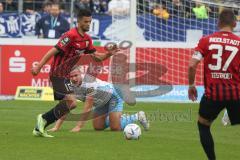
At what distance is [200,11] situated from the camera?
2445 centimetres

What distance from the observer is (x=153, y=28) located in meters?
24.9

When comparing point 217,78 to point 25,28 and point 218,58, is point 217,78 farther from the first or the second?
point 25,28

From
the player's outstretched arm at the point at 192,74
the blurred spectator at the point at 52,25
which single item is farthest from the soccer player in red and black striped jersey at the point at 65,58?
the blurred spectator at the point at 52,25

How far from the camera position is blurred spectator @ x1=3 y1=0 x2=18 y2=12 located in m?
27.2

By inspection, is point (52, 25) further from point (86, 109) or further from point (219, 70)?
point (219, 70)

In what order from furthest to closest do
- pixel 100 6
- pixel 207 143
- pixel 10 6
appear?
1. pixel 100 6
2. pixel 10 6
3. pixel 207 143

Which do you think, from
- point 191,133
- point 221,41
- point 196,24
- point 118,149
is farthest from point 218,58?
point 196,24

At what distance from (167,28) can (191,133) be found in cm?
1091

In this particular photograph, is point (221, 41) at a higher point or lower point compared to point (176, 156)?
higher

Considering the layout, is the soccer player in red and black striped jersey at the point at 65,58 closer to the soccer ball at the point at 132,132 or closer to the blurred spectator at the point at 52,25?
the soccer ball at the point at 132,132

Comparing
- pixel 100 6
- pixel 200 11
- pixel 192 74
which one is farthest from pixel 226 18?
pixel 100 6

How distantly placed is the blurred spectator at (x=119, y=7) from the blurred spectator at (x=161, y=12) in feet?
2.95

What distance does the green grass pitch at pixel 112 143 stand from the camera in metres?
11.0

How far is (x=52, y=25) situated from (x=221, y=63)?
15.2 metres
